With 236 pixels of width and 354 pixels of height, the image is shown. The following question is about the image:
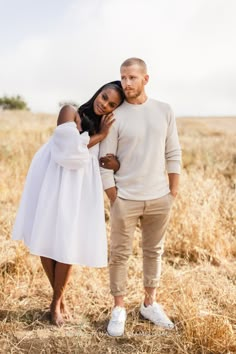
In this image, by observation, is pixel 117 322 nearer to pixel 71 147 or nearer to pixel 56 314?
pixel 56 314

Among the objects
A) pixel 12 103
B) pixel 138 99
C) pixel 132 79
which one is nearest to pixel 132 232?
pixel 138 99

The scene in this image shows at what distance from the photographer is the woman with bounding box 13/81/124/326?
2.97 metres

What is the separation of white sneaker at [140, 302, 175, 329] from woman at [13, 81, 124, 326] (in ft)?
1.94

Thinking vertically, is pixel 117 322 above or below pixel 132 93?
below

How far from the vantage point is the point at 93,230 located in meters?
3.08

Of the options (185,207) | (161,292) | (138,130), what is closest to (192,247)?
(185,207)

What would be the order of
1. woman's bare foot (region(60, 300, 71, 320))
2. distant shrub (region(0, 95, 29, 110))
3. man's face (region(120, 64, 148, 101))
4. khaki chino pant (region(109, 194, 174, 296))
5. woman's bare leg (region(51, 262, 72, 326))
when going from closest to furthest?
man's face (region(120, 64, 148, 101)) → khaki chino pant (region(109, 194, 174, 296)) → woman's bare leg (region(51, 262, 72, 326)) → woman's bare foot (region(60, 300, 71, 320)) → distant shrub (region(0, 95, 29, 110))

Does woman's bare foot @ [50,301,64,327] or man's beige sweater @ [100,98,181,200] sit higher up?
man's beige sweater @ [100,98,181,200]

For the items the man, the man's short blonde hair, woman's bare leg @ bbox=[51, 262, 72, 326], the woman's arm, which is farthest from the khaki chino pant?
the man's short blonde hair

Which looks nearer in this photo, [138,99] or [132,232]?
[138,99]

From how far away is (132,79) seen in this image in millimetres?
2910

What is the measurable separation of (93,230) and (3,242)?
1.56 meters

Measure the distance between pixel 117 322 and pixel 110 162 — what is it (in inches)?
42.2

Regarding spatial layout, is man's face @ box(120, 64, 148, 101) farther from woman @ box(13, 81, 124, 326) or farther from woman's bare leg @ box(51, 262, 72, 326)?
woman's bare leg @ box(51, 262, 72, 326)
